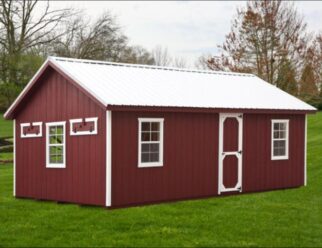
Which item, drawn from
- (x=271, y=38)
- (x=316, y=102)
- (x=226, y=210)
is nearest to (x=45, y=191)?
(x=226, y=210)

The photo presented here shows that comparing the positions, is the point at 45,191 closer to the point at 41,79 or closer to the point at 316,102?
the point at 41,79

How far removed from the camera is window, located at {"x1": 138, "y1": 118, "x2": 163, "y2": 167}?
16.1 meters

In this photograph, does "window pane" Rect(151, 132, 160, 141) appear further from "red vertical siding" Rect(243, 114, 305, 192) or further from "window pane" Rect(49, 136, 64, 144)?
"red vertical siding" Rect(243, 114, 305, 192)

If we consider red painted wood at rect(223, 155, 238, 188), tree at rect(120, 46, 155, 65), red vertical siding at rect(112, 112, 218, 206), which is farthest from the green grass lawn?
tree at rect(120, 46, 155, 65)

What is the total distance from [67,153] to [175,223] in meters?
4.57

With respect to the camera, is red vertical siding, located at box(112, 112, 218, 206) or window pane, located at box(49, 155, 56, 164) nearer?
red vertical siding, located at box(112, 112, 218, 206)

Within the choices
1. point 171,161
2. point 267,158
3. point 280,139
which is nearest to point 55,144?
point 171,161

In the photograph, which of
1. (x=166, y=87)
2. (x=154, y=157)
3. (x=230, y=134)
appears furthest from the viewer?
(x=230, y=134)

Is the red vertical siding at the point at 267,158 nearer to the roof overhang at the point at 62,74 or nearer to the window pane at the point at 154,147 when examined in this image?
the window pane at the point at 154,147

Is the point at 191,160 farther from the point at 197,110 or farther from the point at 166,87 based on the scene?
the point at 166,87

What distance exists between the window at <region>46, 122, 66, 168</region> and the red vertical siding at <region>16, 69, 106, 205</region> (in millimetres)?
155

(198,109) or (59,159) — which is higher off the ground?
(198,109)

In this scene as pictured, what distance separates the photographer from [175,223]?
13117 mm

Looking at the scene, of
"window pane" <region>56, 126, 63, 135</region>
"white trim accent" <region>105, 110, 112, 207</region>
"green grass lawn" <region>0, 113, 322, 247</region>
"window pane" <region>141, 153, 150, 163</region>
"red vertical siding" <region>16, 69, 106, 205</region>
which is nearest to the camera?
"green grass lawn" <region>0, 113, 322, 247</region>
